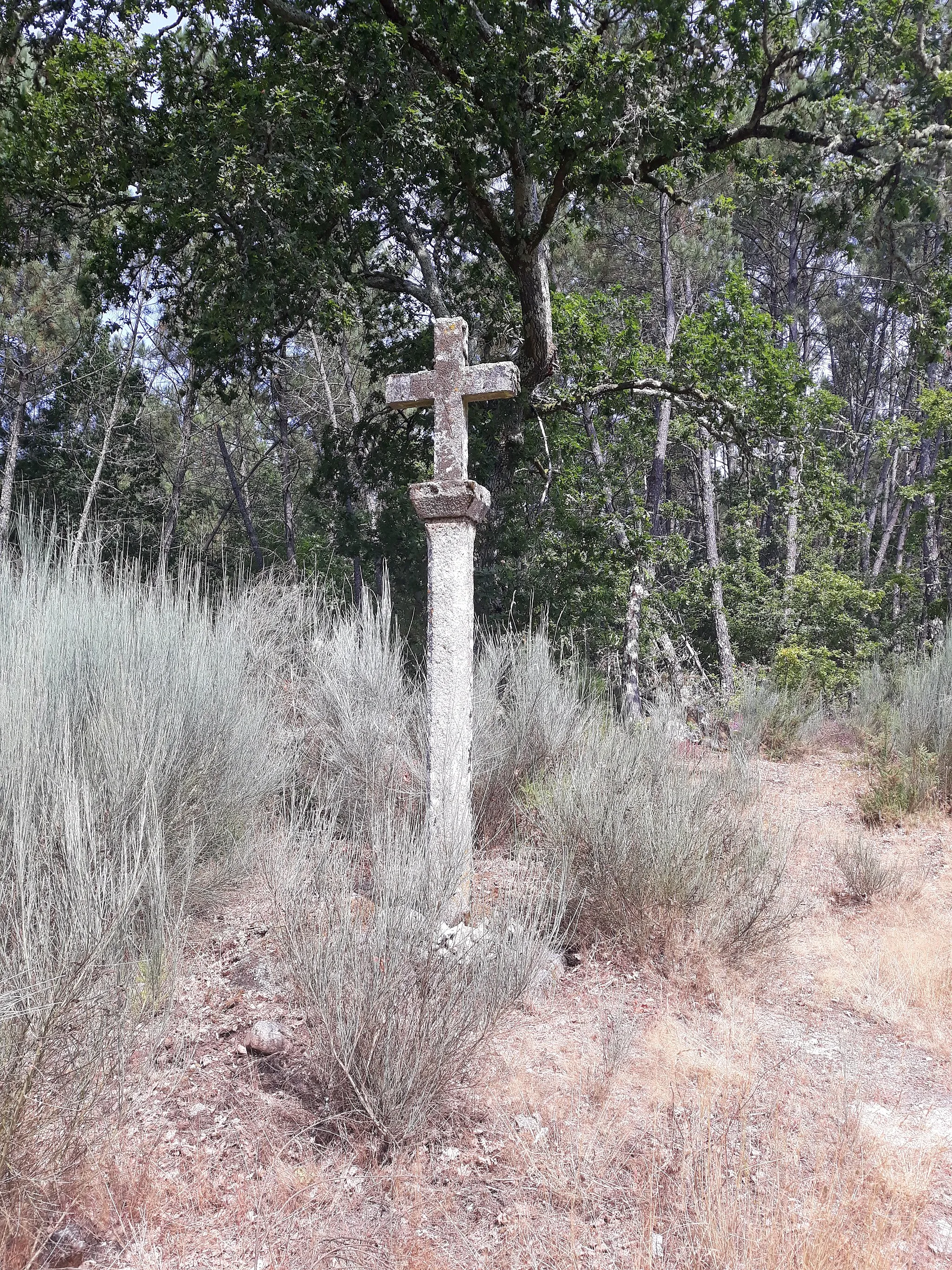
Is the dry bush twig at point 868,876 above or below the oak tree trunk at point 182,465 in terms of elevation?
below

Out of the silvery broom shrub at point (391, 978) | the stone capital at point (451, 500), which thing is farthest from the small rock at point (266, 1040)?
the stone capital at point (451, 500)

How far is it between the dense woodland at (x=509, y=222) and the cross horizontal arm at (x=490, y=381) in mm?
1962

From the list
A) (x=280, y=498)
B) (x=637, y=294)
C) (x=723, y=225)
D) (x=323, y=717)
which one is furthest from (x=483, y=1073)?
(x=280, y=498)

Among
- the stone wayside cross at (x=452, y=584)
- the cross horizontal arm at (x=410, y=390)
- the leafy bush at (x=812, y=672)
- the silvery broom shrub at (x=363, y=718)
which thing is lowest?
the leafy bush at (x=812, y=672)

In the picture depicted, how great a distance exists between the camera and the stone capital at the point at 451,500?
12.4 ft

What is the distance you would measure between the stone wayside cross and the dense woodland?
1766 mm

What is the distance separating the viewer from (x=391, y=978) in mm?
2332

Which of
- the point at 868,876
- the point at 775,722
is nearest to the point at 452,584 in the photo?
the point at 868,876

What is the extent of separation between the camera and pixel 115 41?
659 centimetres

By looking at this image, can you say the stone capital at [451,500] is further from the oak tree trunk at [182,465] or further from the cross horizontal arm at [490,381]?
the oak tree trunk at [182,465]

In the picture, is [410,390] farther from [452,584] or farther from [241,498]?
[241,498]

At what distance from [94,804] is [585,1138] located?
1901 millimetres

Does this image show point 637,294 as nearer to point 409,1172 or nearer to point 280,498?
point 280,498

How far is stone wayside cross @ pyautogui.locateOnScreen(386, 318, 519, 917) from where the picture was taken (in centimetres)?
367
